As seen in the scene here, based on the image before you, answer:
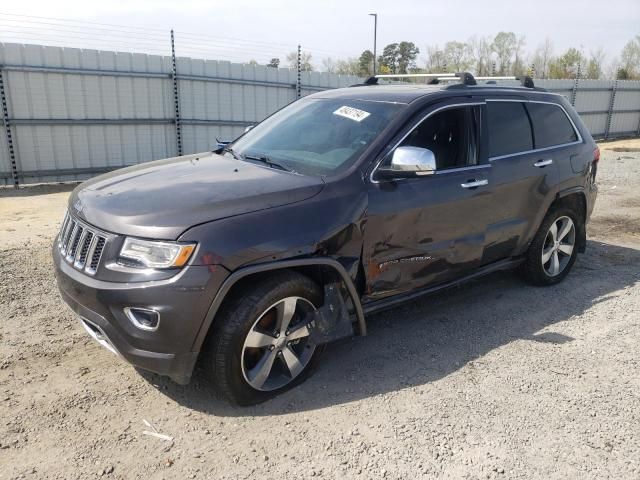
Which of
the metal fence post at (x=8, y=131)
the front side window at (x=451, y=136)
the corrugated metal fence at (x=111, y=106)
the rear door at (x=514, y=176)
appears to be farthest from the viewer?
the corrugated metal fence at (x=111, y=106)

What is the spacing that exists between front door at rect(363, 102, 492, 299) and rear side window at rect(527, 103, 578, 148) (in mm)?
953

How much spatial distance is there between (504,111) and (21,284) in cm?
459

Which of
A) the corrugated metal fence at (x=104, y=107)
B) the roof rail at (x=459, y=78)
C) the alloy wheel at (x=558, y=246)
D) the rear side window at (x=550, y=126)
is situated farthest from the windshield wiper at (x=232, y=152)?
the corrugated metal fence at (x=104, y=107)

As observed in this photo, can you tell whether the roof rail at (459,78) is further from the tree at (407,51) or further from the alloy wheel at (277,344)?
the tree at (407,51)

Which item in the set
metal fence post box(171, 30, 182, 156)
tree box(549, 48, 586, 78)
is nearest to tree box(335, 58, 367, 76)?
tree box(549, 48, 586, 78)

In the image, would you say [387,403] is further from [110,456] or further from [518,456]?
[110,456]

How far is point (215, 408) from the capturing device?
326 centimetres

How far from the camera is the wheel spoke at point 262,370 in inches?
126

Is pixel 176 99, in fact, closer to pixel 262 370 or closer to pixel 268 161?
pixel 268 161

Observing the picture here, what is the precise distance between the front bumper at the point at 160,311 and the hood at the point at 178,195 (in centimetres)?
28

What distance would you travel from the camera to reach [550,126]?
518 centimetres

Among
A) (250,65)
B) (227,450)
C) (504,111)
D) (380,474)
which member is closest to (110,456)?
(227,450)

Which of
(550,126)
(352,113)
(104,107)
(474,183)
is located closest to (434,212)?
(474,183)

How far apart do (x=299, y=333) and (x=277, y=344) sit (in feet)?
0.53
